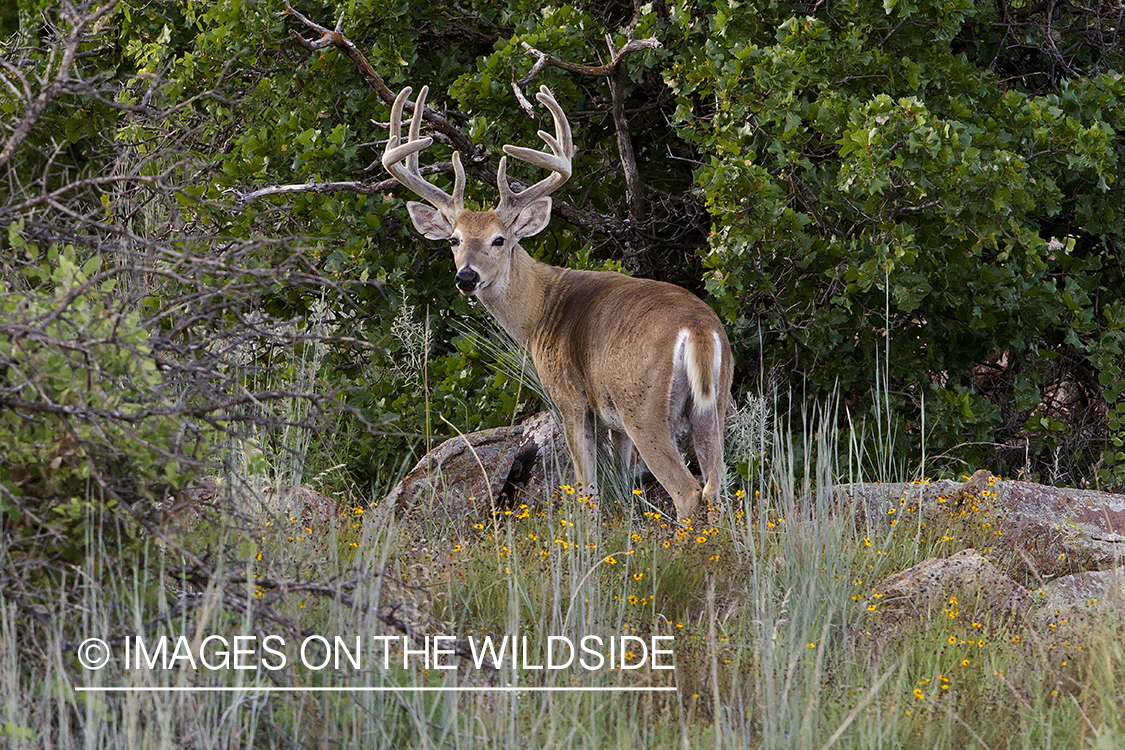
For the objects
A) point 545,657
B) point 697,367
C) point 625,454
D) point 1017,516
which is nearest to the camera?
point 545,657

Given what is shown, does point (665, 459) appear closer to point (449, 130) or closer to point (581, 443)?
point (581, 443)

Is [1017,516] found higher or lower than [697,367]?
lower

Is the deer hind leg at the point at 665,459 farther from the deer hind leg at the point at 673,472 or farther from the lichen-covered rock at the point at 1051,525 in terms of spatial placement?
the lichen-covered rock at the point at 1051,525

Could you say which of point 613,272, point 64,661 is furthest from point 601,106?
point 64,661

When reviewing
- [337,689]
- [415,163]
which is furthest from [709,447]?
[337,689]

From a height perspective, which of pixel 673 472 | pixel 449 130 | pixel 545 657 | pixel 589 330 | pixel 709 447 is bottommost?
pixel 545 657

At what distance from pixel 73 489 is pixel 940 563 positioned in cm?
313

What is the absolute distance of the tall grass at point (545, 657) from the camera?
339 cm

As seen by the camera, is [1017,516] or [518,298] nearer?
[1017,516]

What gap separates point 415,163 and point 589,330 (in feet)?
4.90

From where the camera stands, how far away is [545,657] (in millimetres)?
4199

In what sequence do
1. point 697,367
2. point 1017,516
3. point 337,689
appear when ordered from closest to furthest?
point 337,689 → point 1017,516 → point 697,367

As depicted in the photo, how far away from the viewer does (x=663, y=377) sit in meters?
6.18

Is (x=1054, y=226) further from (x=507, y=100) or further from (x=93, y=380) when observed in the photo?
(x=93, y=380)
